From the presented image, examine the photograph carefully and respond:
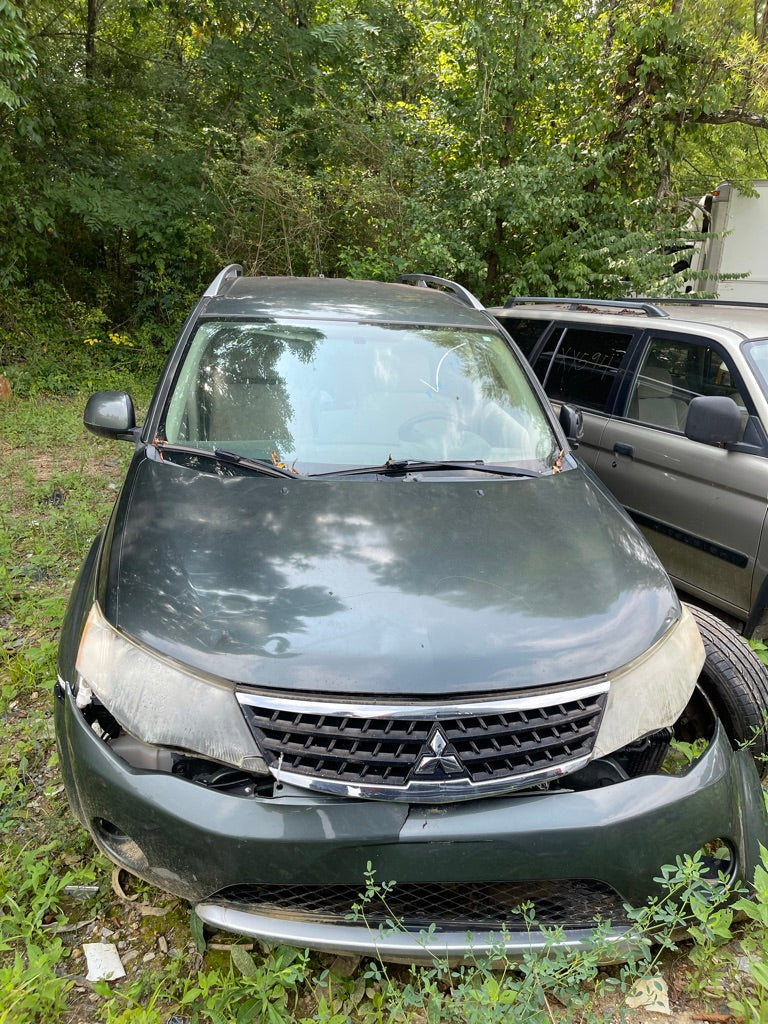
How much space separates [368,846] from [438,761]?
24cm

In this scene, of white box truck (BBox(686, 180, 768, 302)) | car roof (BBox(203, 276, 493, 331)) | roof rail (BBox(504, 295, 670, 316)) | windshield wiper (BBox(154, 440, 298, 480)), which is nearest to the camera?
windshield wiper (BBox(154, 440, 298, 480))

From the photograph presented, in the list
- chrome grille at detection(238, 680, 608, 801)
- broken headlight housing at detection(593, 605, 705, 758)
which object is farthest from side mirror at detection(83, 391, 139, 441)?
broken headlight housing at detection(593, 605, 705, 758)

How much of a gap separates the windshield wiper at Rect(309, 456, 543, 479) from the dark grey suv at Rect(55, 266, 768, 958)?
15 cm

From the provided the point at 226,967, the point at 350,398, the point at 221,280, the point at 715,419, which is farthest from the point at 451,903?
the point at 221,280

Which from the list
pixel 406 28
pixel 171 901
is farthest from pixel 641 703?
pixel 406 28

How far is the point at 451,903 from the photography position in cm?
172

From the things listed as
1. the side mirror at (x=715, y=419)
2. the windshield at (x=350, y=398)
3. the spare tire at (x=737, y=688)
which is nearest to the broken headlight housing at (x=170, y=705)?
the windshield at (x=350, y=398)

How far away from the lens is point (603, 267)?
25.8 feet

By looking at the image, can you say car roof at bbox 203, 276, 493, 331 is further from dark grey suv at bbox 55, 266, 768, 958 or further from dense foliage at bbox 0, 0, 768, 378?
dense foliage at bbox 0, 0, 768, 378

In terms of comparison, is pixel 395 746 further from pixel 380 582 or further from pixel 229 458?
pixel 229 458

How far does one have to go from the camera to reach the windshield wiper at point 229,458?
244 centimetres

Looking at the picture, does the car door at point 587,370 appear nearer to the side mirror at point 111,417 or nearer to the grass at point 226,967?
the side mirror at point 111,417

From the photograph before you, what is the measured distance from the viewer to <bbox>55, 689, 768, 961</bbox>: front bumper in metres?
1.58

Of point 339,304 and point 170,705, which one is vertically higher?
point 339,304
